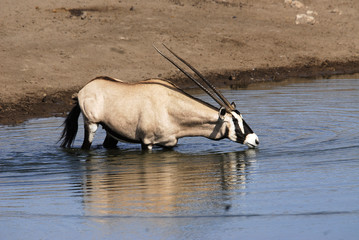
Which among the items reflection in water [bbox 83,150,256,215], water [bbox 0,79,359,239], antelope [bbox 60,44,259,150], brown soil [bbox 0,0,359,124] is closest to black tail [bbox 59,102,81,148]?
water [bbox 0,79,359,239]

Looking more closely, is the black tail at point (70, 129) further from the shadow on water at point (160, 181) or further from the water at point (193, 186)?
the shadow on water at point (160, 181)

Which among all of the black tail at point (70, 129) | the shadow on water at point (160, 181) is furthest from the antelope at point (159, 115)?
the black tail at point (70, 129)

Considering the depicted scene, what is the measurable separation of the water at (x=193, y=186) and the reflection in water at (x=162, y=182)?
0.03 feet

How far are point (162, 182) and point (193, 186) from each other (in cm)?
38

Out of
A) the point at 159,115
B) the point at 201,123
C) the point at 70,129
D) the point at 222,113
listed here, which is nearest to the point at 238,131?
the point at 222,113

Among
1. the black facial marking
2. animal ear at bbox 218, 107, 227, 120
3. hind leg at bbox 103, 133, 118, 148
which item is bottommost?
hind leg at bbox 103, 133, 118, 148

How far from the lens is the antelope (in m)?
8.73

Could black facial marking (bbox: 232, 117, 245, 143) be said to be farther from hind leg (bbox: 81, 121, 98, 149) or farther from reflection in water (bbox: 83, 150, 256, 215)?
hind leg (bbox: 81, 121, 98, 149)

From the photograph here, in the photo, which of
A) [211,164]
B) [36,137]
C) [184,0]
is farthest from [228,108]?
[184,0]

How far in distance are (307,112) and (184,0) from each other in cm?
929

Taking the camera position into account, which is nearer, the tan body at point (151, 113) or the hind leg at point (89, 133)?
the tan body at point (151, 113)

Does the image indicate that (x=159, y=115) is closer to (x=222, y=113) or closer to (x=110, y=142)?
(x=222, y=113)

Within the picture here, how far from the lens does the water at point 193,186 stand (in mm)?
5605

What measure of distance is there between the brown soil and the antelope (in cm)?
391
